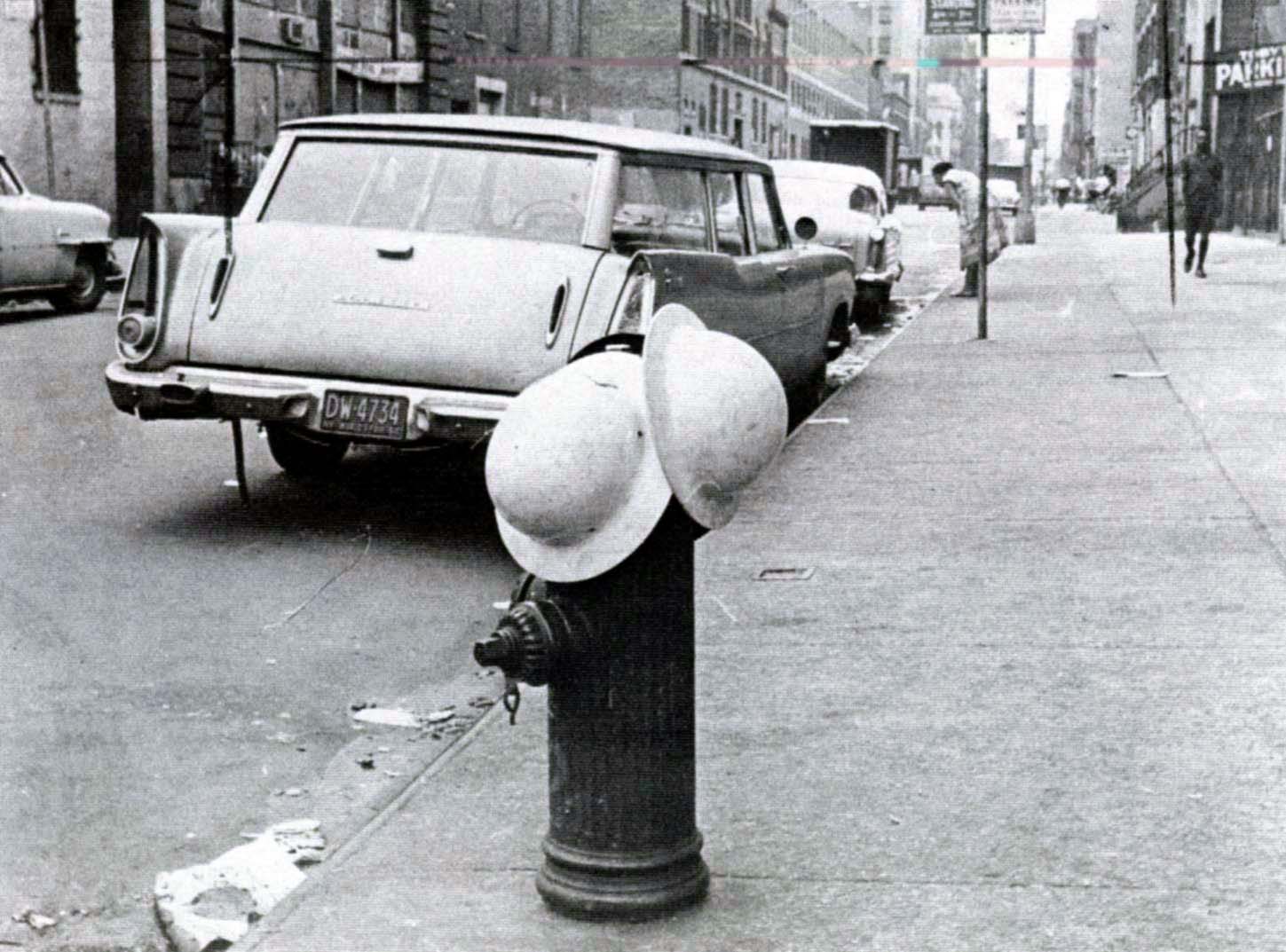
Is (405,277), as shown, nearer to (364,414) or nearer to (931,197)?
(364,414)

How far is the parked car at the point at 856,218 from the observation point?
62.5 feet

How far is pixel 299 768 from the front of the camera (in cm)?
479

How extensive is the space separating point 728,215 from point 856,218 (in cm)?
1025

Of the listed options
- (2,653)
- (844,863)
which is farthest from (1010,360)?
(844,863)

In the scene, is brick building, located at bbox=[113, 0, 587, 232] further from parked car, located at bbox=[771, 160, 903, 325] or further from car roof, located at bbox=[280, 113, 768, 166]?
car roof, located at bbox=[280, 113, 768, 166]

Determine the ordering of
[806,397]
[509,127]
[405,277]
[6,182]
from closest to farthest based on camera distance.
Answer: [405,277] < [509,127] < [806,397] < [6,182]

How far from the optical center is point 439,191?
7723mm

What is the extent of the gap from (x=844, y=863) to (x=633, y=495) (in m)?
0.95

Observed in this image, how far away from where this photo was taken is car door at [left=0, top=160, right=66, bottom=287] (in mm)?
17766

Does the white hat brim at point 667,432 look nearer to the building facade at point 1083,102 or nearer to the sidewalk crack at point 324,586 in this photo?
the sidewalk crack at point 324,586

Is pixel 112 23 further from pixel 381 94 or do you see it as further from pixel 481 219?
pixel 481 219

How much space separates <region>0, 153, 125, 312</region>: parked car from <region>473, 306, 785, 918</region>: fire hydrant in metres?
15.4

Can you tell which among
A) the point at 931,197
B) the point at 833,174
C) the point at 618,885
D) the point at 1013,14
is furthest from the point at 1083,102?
the point at 618,885

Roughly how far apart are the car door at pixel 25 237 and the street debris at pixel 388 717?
1369 centimetres
